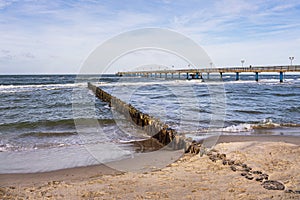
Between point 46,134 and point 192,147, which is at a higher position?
point 192,147

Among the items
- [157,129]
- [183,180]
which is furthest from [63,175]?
[157,129]

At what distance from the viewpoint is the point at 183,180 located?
5594mm

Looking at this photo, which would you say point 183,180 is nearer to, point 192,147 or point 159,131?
point 192,147

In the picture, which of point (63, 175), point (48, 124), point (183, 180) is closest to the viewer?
point (183, 180)

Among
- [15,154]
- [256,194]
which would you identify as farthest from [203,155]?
[15,154]

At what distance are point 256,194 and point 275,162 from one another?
2.22m

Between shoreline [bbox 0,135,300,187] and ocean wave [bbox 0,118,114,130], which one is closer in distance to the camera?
shoreline [bbox 0,135,300,187]

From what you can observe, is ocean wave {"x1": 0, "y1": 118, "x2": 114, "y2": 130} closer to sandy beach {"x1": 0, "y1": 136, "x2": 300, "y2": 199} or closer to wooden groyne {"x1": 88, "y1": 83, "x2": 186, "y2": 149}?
wooden groyne {"x1": 88, "y1": 83, "x2": 186, "y2": 149}

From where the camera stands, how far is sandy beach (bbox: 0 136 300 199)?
4.87 metres

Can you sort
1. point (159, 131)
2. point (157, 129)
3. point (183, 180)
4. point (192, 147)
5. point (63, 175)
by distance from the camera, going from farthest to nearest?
point (157, 129) → point (159, 131) → point (192, 147) → point (63, 175) → point (183, 180)

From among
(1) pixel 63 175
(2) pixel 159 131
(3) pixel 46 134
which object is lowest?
(3) pixel 46 134

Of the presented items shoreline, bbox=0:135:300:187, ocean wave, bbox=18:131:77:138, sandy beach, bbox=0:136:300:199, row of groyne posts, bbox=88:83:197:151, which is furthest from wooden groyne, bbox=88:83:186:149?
ocean wave, bbox=18:131:77:138

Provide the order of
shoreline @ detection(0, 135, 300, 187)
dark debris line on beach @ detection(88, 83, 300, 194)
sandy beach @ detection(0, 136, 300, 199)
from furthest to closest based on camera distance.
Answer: shoreline @ detection(0, 135, 300, 187), dark debris line on beach @ detection(88, 83, 300, 194), sandy beach @ detection(0, 136, 300, 199)

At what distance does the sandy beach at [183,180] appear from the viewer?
4871 millimetres
